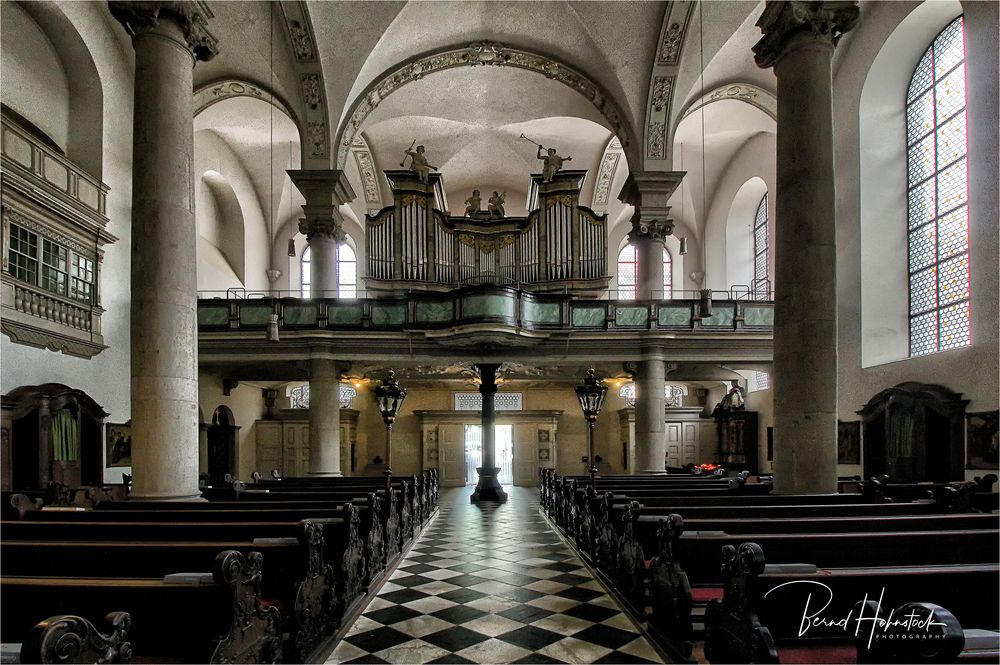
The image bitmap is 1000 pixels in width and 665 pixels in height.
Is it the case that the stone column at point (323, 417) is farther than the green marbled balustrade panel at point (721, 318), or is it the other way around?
the green marbled balustrade panel at point (721, 318)

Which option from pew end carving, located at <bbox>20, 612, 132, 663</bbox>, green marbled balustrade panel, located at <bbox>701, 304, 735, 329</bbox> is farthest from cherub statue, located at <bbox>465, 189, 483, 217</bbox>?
pew end carving, located at <bbox>20, 612, 132, 663</bbox>

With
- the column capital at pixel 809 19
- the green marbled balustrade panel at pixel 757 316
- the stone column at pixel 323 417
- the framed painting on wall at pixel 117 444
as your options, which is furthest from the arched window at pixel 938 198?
the framed painting on wall at pixel 117 444

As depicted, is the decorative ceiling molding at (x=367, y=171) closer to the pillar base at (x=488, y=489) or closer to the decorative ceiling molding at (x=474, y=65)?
the decorative ceiling molding at (x=474, y=65)

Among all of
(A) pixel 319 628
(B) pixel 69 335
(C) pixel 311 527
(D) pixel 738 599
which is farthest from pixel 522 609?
(B) pixel 69 335

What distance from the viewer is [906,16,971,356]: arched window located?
11.7 meters

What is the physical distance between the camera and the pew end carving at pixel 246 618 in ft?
10.6

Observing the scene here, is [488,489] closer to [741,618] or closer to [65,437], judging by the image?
[65,437]

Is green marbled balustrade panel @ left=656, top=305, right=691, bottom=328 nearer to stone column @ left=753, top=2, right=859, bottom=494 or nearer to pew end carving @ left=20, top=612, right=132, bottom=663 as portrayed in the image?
stone column @ left=753, top=2, right=859, bottom=494

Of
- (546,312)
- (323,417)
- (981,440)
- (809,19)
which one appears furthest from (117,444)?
(981,440)

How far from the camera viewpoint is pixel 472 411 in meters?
21.8

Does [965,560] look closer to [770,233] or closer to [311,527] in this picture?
[311,527]

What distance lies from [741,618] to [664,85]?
47.9 ft

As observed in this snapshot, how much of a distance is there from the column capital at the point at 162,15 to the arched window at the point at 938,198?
1282 centimetres

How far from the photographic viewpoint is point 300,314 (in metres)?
14.7
